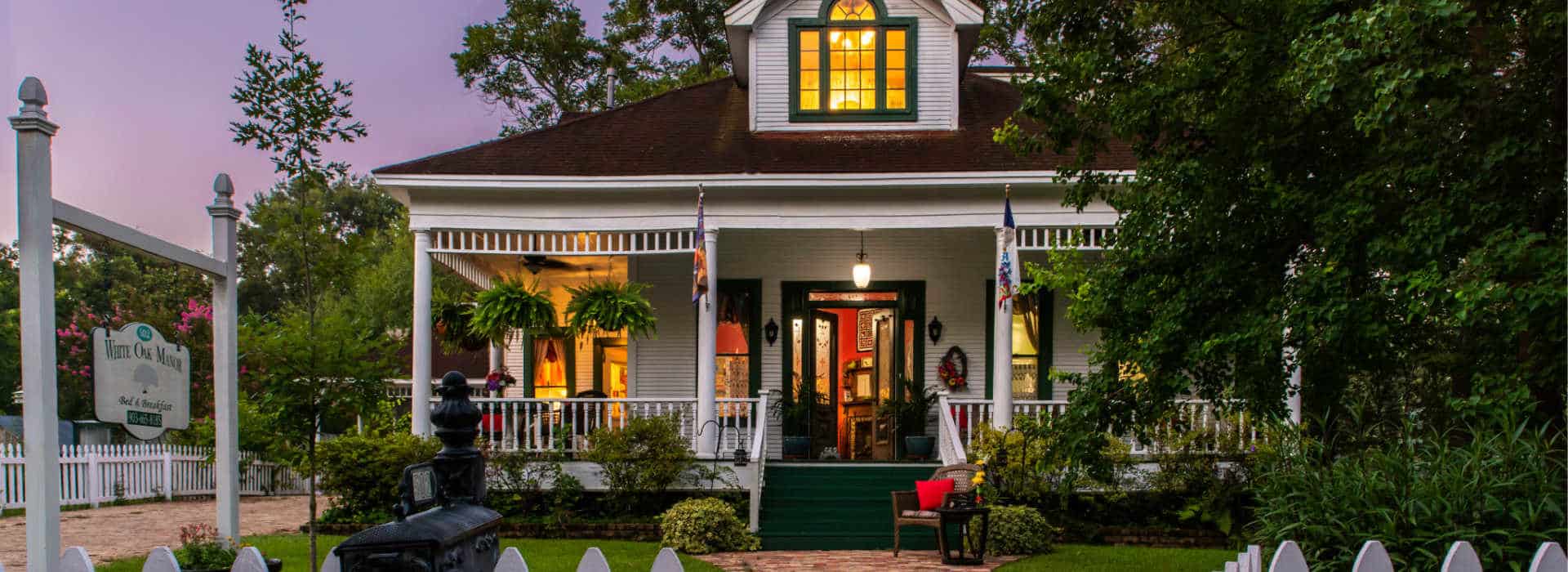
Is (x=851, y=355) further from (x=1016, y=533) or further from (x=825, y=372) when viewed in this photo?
(x=1016, y=533)

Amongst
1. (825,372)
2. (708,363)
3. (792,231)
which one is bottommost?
(825,372)

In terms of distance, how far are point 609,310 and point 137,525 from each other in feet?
22.0

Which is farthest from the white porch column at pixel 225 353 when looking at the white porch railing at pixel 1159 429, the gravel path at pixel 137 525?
A: the white porch railing at pixel 1159 429

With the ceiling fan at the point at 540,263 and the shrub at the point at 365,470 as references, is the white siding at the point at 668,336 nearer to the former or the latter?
the ceiling fan at the point at 540,263

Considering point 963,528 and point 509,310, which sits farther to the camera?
point 509,310

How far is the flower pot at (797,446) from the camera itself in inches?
543

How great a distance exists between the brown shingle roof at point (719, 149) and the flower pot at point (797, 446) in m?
3.34

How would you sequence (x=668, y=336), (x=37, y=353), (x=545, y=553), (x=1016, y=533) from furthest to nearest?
(x=668, y=336)
(x=1016, y=533)
(x=545, y=553)
(x=37, y=353)

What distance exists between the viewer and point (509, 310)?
12.6m

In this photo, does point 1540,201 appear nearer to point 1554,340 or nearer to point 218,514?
point 1554,340

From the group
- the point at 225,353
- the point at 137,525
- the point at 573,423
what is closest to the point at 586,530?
the point at 573,423

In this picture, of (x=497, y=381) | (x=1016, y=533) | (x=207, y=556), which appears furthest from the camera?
(x=497, y=381)

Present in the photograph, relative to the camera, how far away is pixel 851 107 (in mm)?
14523

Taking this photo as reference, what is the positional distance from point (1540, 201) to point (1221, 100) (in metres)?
1.73
